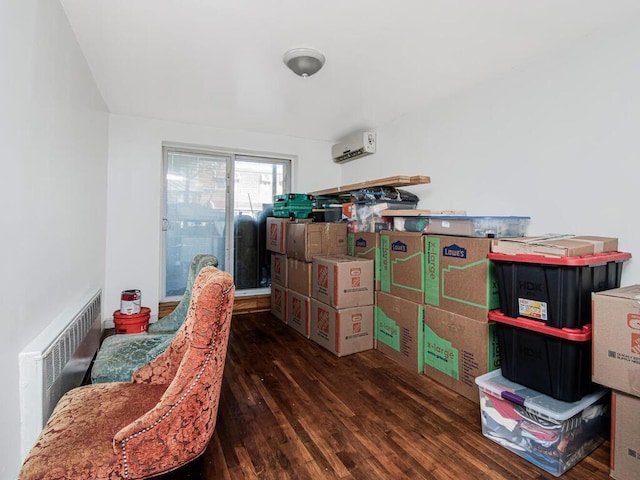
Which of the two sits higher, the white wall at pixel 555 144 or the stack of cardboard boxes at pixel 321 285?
the white wall at pixel 555 144

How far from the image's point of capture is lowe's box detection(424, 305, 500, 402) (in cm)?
209

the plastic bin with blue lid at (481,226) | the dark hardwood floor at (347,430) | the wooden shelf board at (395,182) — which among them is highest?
the wooden shelf board at (395,182)

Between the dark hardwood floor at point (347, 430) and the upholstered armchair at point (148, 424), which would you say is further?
the dark hardwood floor at point (347, 430)

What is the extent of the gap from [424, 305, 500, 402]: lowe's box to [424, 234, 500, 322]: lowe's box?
0.23 ft

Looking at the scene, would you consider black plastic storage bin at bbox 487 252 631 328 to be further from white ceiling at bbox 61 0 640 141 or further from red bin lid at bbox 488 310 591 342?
white ceiling at bbox 61 0 640 141

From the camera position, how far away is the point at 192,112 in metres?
3.50

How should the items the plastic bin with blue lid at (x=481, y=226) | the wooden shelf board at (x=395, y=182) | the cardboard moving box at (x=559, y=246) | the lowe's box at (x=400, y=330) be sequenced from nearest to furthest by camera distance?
the cardboard moving box at (x=559, y=246) → the plastic bin with blue lid at (x=481, y=226) → the lowe's box at (x=400, y=330) → the wooden shelf board at (x=395, y=182)

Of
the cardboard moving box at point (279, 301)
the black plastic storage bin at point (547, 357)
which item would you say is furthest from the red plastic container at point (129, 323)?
the black plastic storage bin at point (547, 357)

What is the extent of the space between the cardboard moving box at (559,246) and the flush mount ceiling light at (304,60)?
1714mm

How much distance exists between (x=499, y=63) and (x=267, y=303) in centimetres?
356

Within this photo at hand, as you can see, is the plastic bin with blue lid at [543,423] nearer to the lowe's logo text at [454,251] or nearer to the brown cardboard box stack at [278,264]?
the lowe's logo text at [454,251]

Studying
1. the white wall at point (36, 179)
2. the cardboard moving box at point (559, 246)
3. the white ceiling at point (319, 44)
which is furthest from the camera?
the white ceiling at point (319, 44)

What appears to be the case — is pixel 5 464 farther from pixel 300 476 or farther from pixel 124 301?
pixel 124 301

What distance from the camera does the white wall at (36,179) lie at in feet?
4.10
